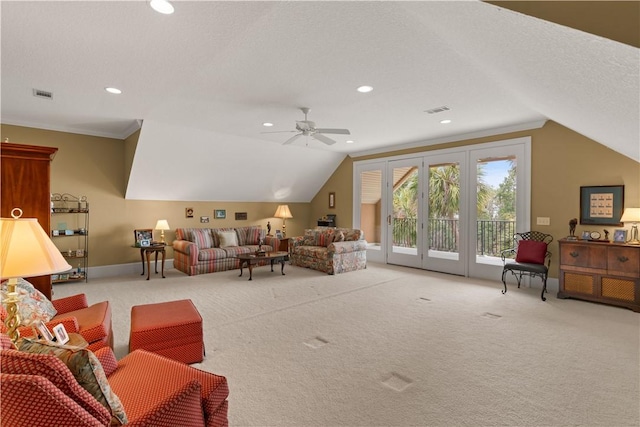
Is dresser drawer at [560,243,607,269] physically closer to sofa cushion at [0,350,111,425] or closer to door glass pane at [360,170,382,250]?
door glass pane at [360,170,382,250]

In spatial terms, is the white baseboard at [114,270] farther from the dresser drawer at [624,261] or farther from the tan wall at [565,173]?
the dresser drawer at [624,261]

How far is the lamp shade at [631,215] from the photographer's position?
13.3ft

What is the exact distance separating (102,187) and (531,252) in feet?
25.4

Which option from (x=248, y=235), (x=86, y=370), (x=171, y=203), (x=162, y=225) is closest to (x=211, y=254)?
(x=162, y=225)

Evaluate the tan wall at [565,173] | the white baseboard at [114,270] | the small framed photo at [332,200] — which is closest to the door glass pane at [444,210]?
the tan wall at [565,173]

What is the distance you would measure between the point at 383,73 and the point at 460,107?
1.74m

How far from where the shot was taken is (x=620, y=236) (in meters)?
4.34

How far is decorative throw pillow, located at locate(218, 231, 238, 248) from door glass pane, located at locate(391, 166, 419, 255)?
3747 mm

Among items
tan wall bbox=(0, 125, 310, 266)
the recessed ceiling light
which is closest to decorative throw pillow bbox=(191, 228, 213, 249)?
tan wall bbox=(0, 125, 310, 266)

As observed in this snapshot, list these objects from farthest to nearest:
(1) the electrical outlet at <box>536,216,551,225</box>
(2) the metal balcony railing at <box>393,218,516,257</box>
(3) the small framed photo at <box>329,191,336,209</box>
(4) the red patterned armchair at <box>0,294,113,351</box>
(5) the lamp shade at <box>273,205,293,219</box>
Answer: (3) the small framed photo at <box>329,191,336,209</box>
(5) the lamp shade at <box>273,205,293,219</box>
(2) the metal balcony railing at <box>393,218,516,257</box>
(1) the electrical outlet at <box>536,216,551,225</box>
(4) the red patterned armchair at <box>0,294,113,351</box>

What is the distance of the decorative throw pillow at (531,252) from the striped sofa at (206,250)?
15.6 feet

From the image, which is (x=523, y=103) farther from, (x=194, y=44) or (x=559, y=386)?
(x=194, y=44)

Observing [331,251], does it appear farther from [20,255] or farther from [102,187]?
[20,255]

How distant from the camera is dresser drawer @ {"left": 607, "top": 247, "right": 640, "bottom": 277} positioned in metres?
4.05
